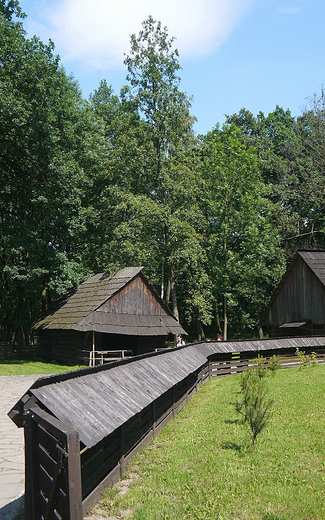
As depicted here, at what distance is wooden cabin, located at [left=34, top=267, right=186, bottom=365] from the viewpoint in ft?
81.9

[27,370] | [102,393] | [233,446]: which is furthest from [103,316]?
[102,393]

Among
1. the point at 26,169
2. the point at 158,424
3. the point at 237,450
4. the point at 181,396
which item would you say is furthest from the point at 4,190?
the point at 237,450

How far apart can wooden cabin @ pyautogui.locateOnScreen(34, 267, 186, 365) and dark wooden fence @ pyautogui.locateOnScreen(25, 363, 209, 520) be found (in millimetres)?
16979

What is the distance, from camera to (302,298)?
2969 centimetres

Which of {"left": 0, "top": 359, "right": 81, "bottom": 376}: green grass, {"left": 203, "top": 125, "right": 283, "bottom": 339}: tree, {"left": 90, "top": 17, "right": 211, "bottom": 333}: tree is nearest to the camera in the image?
{"left": 0, "top": 359, "right": 81, "bottom": 376}: green grass

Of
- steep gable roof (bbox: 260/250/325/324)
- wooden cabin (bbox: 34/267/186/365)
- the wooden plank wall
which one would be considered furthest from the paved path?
steep gable roof (bbox: 260/250/325/324)

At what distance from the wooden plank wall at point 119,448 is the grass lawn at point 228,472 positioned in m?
0.17

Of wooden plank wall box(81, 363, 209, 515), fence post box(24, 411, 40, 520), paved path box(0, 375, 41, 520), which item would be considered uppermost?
fence post box(24, 411, 40, 520)

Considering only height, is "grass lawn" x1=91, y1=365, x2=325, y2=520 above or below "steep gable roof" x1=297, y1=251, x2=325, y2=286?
below

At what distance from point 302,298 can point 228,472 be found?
23803 mm

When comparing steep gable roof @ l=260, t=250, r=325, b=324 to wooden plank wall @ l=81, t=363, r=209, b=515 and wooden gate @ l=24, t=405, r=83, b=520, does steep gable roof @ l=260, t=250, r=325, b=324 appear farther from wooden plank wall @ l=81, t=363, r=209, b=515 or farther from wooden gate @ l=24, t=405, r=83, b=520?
wooden gate @ l=24, t=405, r=83, b=520

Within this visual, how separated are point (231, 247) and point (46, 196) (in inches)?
723

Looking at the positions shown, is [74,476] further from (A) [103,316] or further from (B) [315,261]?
(B) [315,261]

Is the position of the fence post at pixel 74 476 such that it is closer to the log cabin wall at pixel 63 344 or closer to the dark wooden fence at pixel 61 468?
the dark wooden fence at pixel 61 468
